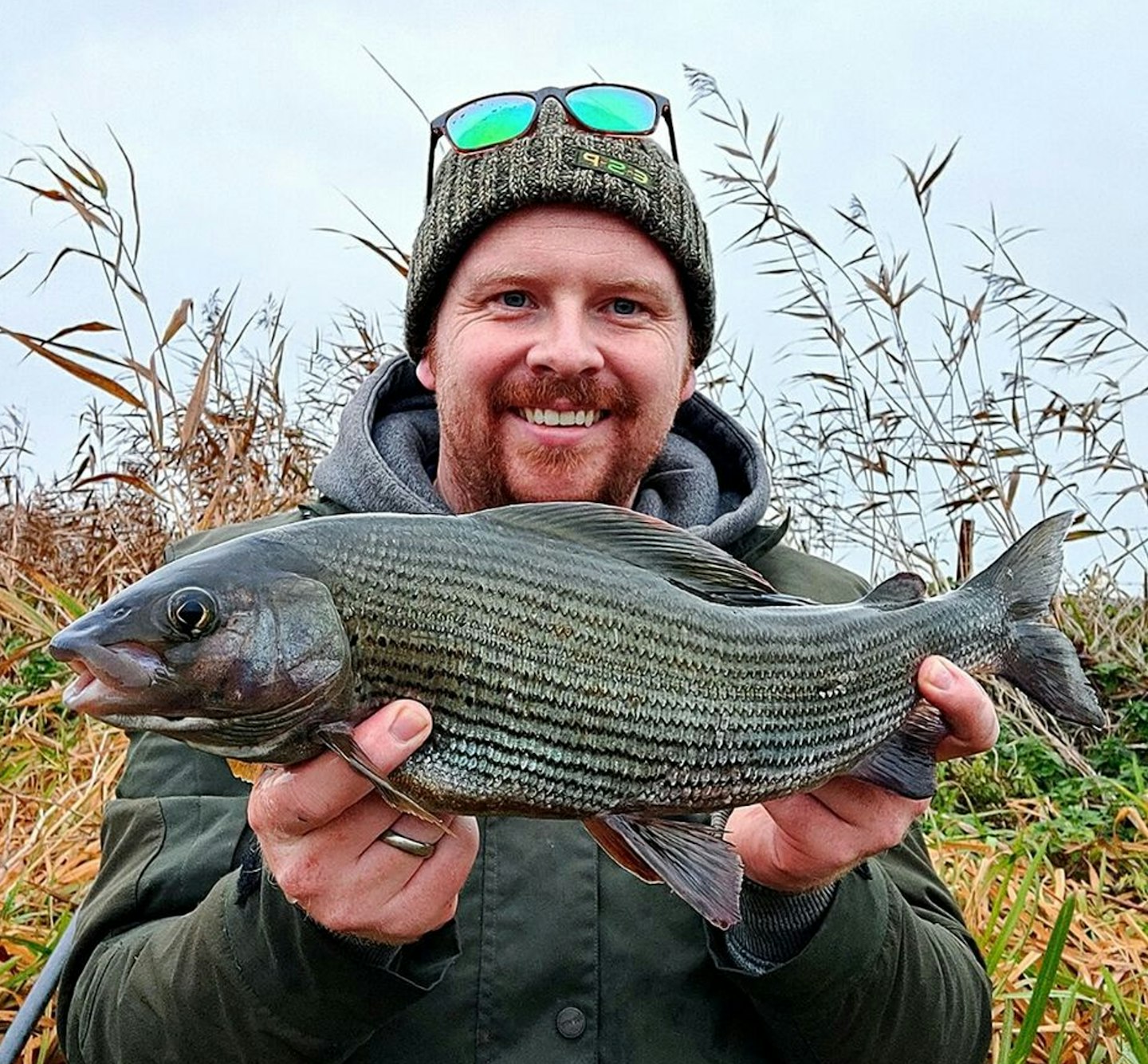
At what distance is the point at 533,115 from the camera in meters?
3.50

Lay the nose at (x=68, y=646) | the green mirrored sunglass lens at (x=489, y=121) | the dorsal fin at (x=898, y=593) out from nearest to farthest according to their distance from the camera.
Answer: the nose at (x=68, y=646), the dorsal fin at (x=898, y=593), the green mirrored sunglass lens at (x=489, y=121)

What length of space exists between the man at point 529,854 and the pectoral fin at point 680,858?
0.86 feet

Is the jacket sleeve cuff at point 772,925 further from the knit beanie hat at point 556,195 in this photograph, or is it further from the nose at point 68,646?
the knit beanie hat at point 556,195

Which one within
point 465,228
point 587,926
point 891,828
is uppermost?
point 465,228

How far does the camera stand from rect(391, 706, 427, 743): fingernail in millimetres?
1728

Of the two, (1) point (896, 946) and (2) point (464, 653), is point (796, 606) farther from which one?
(1) point (896, 946)

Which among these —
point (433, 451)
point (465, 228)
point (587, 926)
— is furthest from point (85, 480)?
point (587, 926)

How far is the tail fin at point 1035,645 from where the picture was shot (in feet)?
7.86

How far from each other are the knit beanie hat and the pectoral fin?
5.98ft

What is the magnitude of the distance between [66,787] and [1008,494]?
3.89 m

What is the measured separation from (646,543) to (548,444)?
43.3 inches

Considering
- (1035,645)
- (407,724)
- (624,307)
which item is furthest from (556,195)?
(407,724)

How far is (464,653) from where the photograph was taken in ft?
6.00

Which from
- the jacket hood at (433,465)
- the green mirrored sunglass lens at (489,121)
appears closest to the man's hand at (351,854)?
the jacket hood at (433,465)
